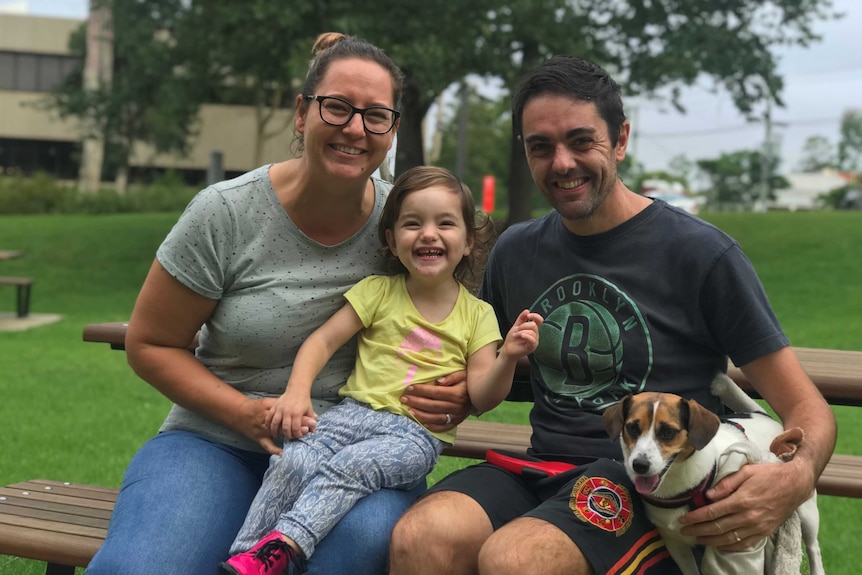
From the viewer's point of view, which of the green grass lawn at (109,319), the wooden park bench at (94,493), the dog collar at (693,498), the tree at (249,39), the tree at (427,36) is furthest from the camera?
the tree at (249,39)

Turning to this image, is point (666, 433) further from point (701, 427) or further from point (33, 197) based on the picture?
point (33, 197)

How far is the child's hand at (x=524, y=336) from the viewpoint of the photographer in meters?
2.88

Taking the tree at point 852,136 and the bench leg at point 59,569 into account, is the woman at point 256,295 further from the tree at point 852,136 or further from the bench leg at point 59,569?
Result: the tree at point 852,136

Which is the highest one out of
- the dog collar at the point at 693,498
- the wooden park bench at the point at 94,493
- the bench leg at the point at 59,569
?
the dog collar at the point at 693,498

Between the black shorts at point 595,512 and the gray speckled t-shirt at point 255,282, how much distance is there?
693 mm

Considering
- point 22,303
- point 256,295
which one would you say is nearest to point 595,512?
point 256,295

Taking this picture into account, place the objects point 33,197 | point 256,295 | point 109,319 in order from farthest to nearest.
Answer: point 33,197 < point 109,319 < point 256,295

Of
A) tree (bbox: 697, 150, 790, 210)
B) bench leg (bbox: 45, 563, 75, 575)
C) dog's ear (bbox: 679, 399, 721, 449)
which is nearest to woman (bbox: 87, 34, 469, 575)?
dog's ear (bbox: 679, 399, 721, 449)

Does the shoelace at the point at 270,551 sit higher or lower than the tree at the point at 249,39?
lower

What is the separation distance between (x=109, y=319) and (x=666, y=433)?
1388 cm

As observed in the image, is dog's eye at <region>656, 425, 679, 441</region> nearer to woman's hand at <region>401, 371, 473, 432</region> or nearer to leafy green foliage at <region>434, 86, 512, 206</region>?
woman's hand at <region>401, 371, 473, 432</region>

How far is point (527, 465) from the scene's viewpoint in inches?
123

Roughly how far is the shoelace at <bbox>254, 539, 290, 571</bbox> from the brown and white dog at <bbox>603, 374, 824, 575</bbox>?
97 centimetres

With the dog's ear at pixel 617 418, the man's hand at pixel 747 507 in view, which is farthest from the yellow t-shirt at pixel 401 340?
the man's hand at pixel 747 507
